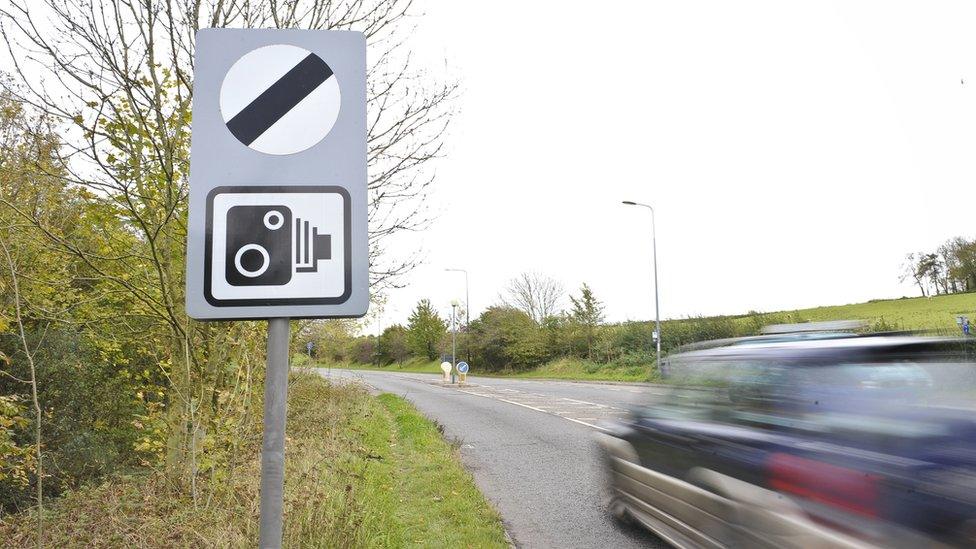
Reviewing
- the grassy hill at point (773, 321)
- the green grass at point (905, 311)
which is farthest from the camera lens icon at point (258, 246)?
the green grass at point (905, 311)

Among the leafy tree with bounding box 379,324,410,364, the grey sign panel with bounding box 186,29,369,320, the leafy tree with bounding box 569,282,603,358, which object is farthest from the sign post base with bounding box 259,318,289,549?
the leafy tree with bounding box 379,324,410,364

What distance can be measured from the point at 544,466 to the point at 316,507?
4718 mm

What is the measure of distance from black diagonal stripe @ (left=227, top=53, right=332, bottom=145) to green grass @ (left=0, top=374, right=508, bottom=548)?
3015 mm

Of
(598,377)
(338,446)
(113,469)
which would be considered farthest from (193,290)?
(598,377)

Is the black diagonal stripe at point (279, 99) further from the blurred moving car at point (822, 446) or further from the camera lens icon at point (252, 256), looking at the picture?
the blurred moving car at point (822, 446)

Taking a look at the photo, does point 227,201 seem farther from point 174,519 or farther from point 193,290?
point 174,519

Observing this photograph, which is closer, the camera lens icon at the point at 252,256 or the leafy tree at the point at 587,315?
the camera lens icon at the point at 252,256

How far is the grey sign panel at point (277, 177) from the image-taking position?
1.73 meters

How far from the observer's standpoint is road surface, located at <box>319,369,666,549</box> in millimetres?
5457

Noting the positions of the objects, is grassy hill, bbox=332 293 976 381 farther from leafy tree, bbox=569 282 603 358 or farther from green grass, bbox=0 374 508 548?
green grass, bbox=0 374 508 548

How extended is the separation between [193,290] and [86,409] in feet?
35.7

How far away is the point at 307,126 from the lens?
6.08ft

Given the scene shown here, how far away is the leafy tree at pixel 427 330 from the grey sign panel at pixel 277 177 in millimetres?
54642

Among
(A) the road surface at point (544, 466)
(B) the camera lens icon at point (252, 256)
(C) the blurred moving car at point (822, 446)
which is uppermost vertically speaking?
Answer: (B) the camera lens icon at point (252, 256)
